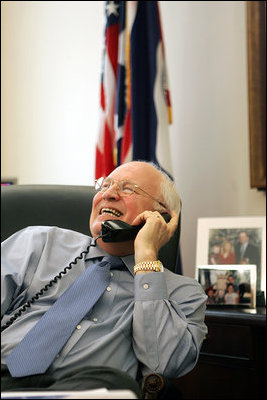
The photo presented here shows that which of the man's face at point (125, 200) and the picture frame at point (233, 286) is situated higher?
the man's face at point (125, 200)

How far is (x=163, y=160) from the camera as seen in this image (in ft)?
7.85

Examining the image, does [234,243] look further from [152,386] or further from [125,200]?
[152,386]

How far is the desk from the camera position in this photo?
164 cm

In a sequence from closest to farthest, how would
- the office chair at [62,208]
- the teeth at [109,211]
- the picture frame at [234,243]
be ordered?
1. the teeth at [109,211]
2. the office chair at [62,208]
3. the picture frame at [234,243]

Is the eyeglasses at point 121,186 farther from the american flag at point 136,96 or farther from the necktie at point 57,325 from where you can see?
the american flag at point 136,96

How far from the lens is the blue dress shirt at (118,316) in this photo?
0.99 meters

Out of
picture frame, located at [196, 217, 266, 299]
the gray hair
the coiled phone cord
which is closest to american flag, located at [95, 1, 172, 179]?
picture frame, located at [196, 217, 266, 299]

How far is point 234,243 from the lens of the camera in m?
1.99

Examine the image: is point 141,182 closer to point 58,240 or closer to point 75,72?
point 58,240

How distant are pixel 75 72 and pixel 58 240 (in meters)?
1.91

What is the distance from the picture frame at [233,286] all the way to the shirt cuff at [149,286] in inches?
26.1

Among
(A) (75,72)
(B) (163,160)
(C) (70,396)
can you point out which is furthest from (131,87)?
(C) (70,396)

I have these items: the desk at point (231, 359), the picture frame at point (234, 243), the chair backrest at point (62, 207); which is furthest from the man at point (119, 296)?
the picture frame at point (234, 243)

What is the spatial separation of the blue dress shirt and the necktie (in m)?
0.02
